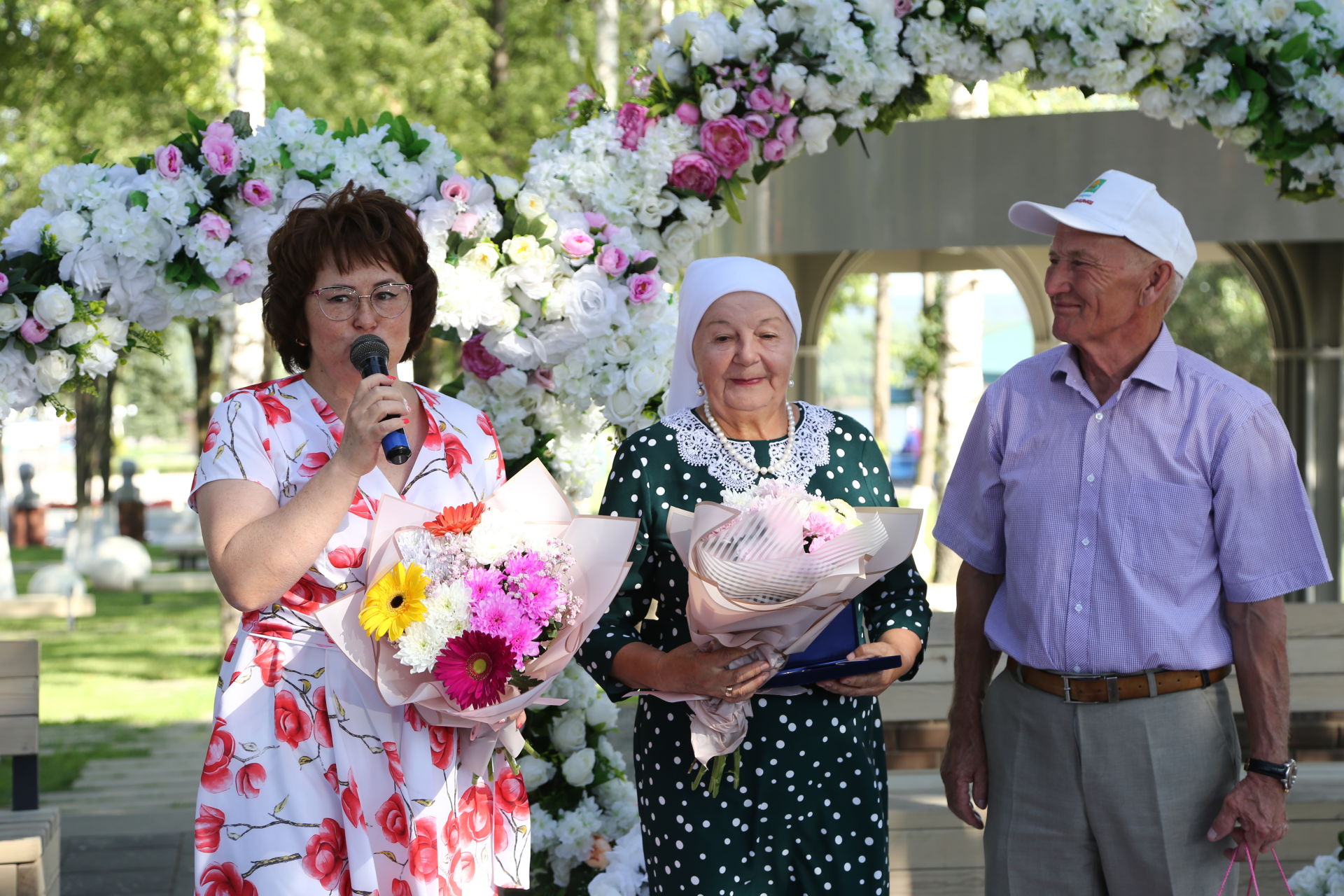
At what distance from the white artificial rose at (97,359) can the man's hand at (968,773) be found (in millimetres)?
2725

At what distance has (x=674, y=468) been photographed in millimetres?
2932

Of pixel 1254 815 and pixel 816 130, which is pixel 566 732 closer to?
pixel 816 130

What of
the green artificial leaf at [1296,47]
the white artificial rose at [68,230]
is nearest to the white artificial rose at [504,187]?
the white artificial rose at [68,230]

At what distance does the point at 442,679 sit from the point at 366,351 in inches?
25.2

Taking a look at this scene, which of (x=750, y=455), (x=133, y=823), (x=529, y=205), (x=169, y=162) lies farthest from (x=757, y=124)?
(x=133, y=823)

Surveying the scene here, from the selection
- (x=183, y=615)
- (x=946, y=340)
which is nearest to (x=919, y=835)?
(x=946, y=340)

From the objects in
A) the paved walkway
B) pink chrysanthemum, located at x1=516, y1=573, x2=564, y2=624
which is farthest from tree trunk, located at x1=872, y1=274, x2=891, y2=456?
pink chrysanthemum, located at x1=516, y1=573, x2=564, y2=624

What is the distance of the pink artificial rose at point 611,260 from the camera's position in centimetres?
438

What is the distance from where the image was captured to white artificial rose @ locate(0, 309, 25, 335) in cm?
398

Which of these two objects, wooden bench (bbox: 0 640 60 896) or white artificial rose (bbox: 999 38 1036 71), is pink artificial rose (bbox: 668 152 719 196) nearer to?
white artificial rose (bbox: 999 38 1036 71)

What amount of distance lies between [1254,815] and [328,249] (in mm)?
2326

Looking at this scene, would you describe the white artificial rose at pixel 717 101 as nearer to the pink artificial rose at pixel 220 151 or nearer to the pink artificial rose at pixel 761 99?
the pink artificial rose at pixel 761 99

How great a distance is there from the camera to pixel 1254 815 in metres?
2.93

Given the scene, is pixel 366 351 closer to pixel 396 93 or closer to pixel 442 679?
pixel 442 679
